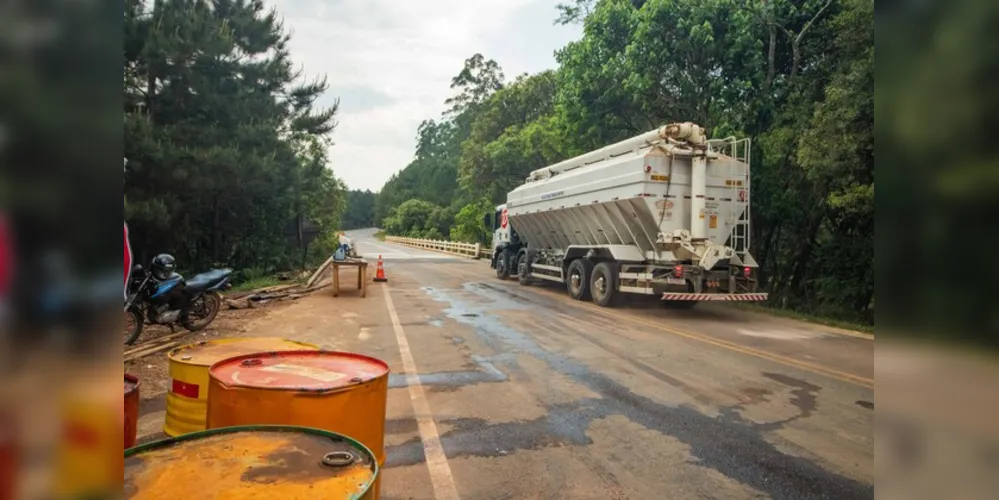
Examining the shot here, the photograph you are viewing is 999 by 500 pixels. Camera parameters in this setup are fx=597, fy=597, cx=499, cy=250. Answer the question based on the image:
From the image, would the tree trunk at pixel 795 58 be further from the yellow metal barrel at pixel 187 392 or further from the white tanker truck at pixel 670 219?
the yellow metal barrel at pixel 187 392

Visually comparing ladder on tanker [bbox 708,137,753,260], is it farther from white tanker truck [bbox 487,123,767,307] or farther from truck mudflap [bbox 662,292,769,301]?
truck mudflap [bbox 662,292,769,301]

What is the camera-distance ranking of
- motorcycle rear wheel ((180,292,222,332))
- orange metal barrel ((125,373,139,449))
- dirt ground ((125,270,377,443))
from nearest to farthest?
1. orange metal barrel ((125,373,139,449))
2. dirt ground ((125,270,377,443))
3. motorcycle rear wheel ((180,292,222,332))

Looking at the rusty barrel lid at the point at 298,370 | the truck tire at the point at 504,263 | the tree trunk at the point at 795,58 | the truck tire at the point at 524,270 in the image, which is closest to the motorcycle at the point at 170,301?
the rusty barrel lid at the point at 298,370

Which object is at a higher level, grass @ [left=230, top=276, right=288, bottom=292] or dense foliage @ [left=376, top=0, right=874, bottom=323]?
dense foliage @ [left=376, top=0, right=874, bottom=323]

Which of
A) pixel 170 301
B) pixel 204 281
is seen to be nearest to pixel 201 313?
pixel 204 281

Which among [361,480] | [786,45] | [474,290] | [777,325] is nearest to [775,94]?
[786,45]

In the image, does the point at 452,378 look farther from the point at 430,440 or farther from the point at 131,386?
the point at 131,386

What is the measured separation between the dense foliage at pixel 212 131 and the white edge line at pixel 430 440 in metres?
3.61

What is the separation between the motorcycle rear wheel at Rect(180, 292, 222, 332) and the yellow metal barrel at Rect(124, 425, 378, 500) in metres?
7.68

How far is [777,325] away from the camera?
37.2ft

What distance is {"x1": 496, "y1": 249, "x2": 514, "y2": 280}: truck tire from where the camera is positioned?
20969 mm

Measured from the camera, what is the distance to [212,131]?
14742mm

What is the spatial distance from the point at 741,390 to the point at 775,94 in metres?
11.9
